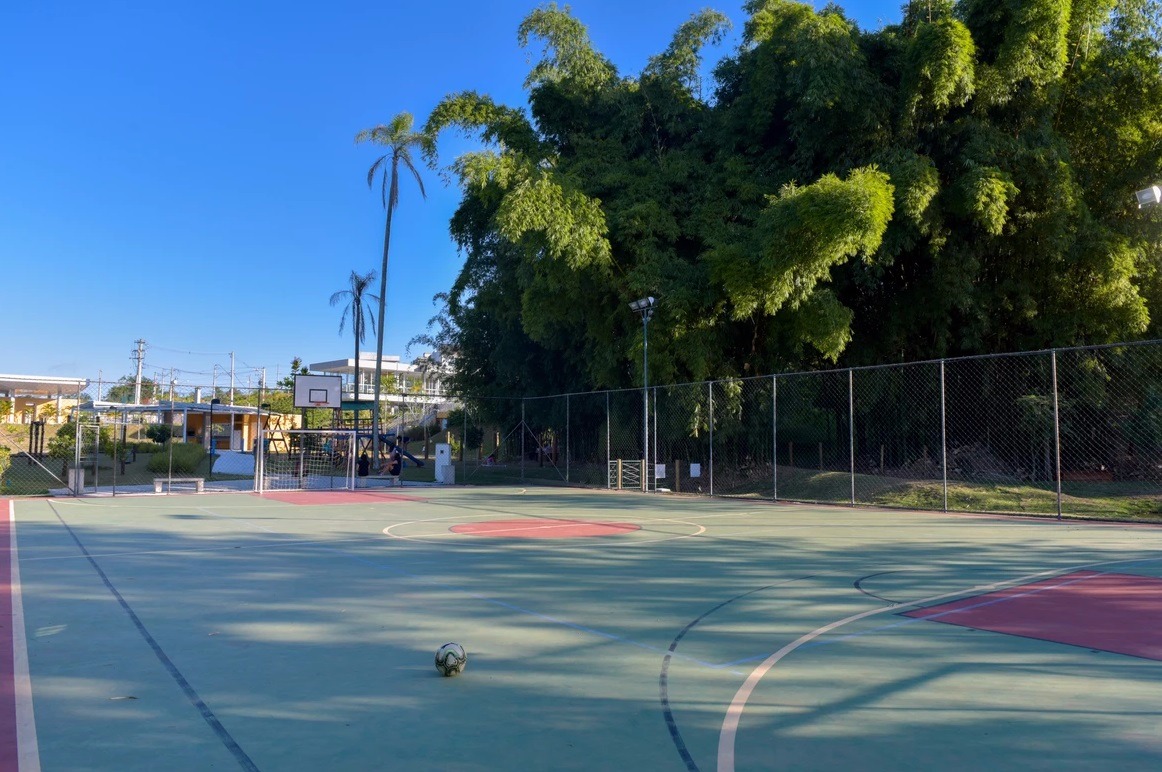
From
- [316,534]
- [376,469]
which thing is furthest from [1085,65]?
[376,469]

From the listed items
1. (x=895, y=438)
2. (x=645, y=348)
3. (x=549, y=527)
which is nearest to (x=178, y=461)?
(x=645, y=348)

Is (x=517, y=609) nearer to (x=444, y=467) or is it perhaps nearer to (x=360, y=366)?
(x=444, y=467)

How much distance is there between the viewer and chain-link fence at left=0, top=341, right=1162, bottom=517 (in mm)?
19422

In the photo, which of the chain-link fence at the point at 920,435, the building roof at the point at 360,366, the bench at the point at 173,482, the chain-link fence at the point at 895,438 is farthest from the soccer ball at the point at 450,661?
the building roof at the point at 360,366

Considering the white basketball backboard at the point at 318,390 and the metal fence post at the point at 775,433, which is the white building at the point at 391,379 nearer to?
the white basketball backboard at the point at 318,390

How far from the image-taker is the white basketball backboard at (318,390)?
95.9 feet

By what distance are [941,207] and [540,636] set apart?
717 inches

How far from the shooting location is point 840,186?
18.2 meters

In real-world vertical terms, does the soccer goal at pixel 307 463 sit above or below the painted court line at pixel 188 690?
above

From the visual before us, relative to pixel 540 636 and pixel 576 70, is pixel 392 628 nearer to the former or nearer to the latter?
pixel 540 636

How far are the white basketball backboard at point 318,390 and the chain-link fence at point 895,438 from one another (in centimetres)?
391

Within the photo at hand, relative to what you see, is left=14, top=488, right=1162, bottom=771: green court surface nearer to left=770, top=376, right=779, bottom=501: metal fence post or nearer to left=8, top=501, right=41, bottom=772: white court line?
left=8, top=501, right=41, bottom=772: white court line

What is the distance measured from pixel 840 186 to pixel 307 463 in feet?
78.4

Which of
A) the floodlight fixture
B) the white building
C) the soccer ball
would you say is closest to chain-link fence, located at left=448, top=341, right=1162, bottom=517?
the floodlight fixture
